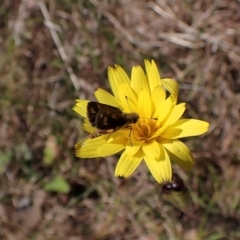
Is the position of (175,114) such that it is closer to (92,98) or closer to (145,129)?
(145,129)

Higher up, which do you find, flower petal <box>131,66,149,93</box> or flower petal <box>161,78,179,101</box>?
flower petal <box>161,78,179,101</box>

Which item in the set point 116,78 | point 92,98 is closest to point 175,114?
point 116,78

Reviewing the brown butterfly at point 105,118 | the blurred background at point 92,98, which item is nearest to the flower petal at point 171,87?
the brown butterfly at point 105,118

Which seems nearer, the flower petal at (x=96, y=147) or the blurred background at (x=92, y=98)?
the flower petal at (x=96, y=147)

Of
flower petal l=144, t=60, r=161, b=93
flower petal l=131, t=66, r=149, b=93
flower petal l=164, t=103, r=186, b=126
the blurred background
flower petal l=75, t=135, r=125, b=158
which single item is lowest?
the blurred background

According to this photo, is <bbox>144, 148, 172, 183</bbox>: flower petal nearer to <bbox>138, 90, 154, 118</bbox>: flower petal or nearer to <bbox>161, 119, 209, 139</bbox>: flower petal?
<bbox>161, 119, 209, 139</bbox>: flower petal

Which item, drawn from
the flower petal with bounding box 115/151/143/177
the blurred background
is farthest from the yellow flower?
the blurred background

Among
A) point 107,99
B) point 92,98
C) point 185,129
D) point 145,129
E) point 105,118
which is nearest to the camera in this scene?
point 105,118

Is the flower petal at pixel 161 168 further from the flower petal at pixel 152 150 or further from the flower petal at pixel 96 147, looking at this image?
the flower petal at pixel 96 147
